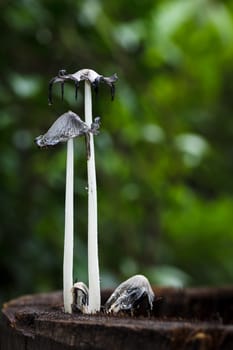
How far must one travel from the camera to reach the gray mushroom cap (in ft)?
3.66

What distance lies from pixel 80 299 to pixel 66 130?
0.27 metres

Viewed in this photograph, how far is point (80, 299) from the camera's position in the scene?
3.86 ft

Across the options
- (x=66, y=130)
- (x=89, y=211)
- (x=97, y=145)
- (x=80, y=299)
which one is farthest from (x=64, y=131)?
(x=97, y=145)

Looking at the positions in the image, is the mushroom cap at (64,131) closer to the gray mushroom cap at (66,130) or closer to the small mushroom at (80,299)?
the gray mushroom cap at (66,130)

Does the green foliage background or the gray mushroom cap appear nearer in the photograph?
the gray mushroom cap

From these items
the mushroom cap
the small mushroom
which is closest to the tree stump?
the small mushroom

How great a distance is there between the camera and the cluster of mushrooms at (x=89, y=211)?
3.69 feet

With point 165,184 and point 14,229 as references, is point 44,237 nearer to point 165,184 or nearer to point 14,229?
point 14,229

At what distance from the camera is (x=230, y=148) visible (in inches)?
179

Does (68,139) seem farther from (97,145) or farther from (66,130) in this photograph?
(97,145)

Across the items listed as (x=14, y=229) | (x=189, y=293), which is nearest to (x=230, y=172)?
(x=14, y=229)

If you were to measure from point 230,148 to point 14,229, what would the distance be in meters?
2.22

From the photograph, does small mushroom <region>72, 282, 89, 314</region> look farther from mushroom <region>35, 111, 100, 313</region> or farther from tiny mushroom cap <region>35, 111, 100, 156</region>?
tiny mushroom cap <region>35, 111, 100, 156</region>

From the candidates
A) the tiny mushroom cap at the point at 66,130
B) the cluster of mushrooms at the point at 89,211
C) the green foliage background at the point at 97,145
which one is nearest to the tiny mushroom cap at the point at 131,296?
the cluster of mushrooms at the point at 89,211
